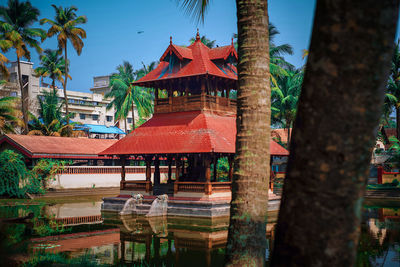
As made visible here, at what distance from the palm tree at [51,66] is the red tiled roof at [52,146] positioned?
1733 centimetres

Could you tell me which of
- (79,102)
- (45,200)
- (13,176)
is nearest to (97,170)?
(45,200)

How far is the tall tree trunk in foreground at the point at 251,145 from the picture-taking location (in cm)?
483

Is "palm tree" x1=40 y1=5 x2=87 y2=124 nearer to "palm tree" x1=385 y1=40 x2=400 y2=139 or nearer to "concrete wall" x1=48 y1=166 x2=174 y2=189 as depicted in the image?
"concrete wall" x1=48 y1=166 x2=174 y2=189

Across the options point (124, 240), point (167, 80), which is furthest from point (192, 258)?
point (167, 80)

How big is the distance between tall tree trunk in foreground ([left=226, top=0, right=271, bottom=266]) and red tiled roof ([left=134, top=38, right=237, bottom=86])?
1809 centimetres

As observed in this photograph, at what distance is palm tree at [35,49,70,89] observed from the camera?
49022mm

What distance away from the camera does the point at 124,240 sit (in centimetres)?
1389

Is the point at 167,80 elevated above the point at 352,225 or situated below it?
above

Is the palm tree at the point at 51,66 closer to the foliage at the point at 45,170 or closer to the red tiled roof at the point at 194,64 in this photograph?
the foliage at the point at 45,170

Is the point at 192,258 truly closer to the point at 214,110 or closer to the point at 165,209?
the point at 165,209

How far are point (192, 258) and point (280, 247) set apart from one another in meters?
8.91

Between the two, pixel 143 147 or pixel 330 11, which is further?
pixel 143 147

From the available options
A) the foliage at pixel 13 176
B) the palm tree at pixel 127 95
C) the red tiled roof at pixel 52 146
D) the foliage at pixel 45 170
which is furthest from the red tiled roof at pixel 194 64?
the palm tree at pixel 127 95

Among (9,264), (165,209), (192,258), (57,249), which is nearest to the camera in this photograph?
(9,264)
